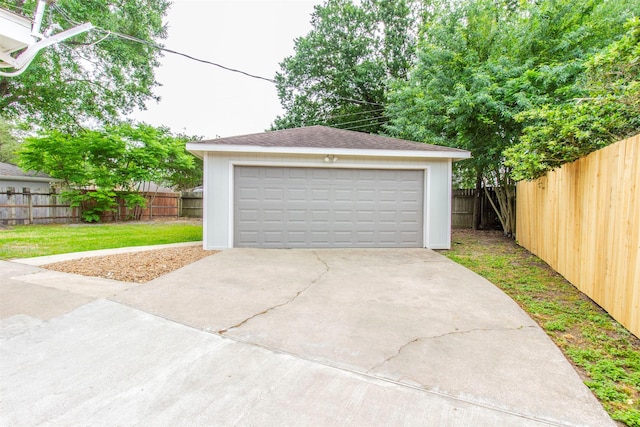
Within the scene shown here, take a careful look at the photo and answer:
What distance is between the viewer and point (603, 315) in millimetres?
3449

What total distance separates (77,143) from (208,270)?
11.7 metres

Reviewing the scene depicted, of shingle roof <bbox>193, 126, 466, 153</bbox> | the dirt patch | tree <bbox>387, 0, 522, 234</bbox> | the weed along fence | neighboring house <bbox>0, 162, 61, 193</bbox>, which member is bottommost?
the dirt patch

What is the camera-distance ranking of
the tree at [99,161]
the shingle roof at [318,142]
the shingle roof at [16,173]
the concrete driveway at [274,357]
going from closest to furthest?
the concrete driveway at [274,357] < the shingle roof at [318,142] < the tree at [99,161] < the shingle roof at [16,173]

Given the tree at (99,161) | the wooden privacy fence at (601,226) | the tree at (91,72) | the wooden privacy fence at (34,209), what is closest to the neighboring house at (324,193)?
the wooden privacy fence at (601,226)

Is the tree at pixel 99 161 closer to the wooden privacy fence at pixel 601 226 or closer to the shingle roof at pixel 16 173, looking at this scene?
the shingle roof at pixel 16 173

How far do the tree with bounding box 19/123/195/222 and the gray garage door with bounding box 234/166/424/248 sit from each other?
29.8ft

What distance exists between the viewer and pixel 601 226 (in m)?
3.64

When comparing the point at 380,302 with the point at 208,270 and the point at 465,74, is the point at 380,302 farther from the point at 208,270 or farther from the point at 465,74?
the point at 465,74

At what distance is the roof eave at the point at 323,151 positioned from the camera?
275 inches

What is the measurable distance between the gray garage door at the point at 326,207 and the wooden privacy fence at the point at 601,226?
2847mm

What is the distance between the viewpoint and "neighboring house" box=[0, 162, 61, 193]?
46.0 feet

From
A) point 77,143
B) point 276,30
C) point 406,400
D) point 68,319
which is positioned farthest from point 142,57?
point 406,400

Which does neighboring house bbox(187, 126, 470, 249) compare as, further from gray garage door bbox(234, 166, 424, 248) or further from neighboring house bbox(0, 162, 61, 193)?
neighboring house bbox(0, 162, 61, 193)

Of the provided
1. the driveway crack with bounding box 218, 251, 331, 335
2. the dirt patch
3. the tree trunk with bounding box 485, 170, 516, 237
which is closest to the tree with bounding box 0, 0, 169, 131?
the dirt patch
